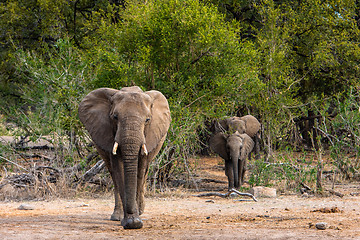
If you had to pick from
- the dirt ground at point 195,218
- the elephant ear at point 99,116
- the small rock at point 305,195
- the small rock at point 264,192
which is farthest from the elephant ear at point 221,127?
the elephant ear at point 99,116

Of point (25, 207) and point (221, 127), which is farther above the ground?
point (221, 127)

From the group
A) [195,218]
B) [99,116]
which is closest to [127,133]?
[99,116]

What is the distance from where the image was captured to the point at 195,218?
8570 mm

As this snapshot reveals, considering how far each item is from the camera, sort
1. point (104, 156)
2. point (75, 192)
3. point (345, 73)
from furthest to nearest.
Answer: point (345, 73) → point (75, 192) → point (104, 156)

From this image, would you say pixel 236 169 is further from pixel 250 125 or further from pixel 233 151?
pixel 250 125

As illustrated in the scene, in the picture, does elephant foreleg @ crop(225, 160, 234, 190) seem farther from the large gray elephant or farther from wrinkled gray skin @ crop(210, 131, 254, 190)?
the large gray elephant

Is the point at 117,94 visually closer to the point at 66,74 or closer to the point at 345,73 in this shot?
the point at 66,74


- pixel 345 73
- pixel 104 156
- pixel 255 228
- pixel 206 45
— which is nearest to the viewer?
pixel 255 228

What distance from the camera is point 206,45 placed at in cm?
1238

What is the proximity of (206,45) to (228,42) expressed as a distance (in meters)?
0.56

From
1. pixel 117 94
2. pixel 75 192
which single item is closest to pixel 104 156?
pixel 117 94

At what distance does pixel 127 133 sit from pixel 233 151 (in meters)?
6.62

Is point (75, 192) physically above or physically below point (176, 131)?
below

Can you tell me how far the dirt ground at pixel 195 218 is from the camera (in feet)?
22.2
